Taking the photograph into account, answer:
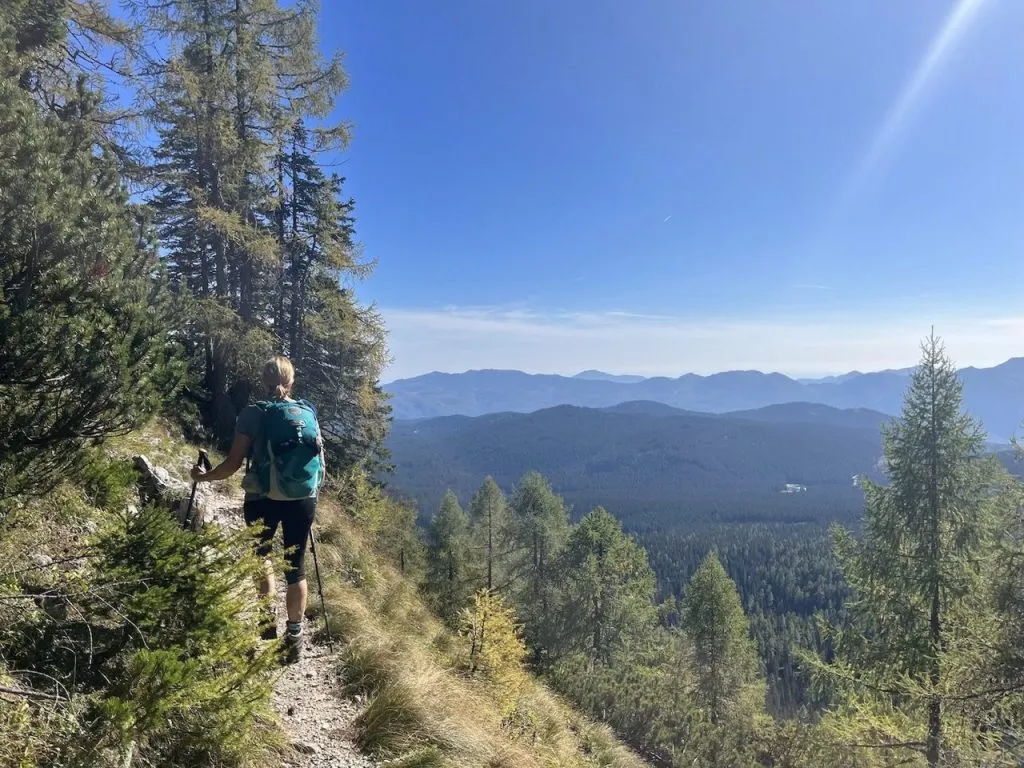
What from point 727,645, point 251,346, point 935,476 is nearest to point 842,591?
point 727,645

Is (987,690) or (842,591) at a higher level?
(987,690)

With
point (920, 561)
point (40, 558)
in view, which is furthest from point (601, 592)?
point (40, 558)

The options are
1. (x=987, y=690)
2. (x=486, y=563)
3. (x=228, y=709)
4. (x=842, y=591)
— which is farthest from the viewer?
(x=842, y=591)

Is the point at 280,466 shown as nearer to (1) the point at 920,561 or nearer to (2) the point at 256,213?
(1) the point at 920,561

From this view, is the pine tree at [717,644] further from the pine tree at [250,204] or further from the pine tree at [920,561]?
the pine tree at [250,204]

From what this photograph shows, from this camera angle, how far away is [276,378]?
430 cm

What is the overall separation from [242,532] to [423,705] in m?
2.06

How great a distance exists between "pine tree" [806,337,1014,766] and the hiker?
10.8 meters

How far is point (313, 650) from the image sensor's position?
4.87 meters

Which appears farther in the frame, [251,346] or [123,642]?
[251,346]

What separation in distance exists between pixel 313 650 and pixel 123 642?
251cm

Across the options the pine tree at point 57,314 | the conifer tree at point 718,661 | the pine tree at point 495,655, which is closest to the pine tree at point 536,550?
the conifer tree at point 718,661

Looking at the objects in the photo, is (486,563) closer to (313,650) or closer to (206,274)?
(206,274)

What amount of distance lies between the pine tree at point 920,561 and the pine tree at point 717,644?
1354 centimetres
